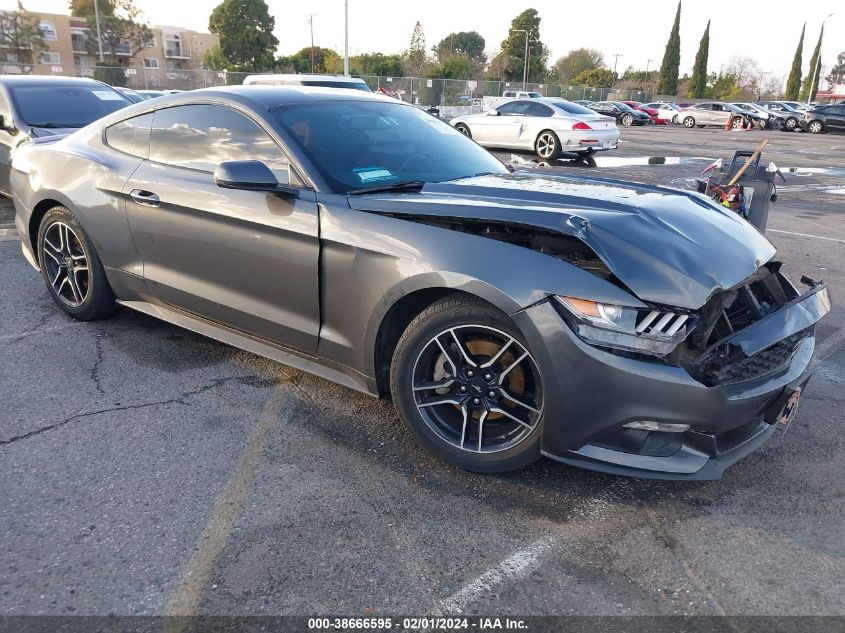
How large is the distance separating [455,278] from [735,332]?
3.84 feet

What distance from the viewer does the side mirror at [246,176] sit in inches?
121

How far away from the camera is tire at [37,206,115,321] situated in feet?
14.1

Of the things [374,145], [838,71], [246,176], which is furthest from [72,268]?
[838,71]

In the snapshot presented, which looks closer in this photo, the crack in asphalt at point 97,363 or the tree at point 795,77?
the crack in asphalt at point 97,363

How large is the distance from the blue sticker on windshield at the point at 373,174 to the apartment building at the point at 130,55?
3739 cm

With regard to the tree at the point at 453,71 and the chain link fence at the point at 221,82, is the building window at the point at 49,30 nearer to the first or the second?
the chain link fence at the point at 221,82

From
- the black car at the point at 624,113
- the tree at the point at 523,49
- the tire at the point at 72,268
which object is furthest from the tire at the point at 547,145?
the tree at the point at 523,49

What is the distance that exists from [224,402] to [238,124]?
1489 millimetres

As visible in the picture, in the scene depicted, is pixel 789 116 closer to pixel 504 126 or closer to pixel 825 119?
pixel 825 119

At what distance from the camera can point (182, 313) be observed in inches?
153

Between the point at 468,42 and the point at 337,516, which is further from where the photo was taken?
the point at 468,42

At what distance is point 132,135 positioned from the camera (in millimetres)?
4070

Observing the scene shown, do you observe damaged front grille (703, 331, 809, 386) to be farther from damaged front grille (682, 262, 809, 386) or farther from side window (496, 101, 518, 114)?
side window (496, 101, 518, 114)

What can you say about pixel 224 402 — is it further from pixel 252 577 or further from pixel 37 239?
pixel 37 239
